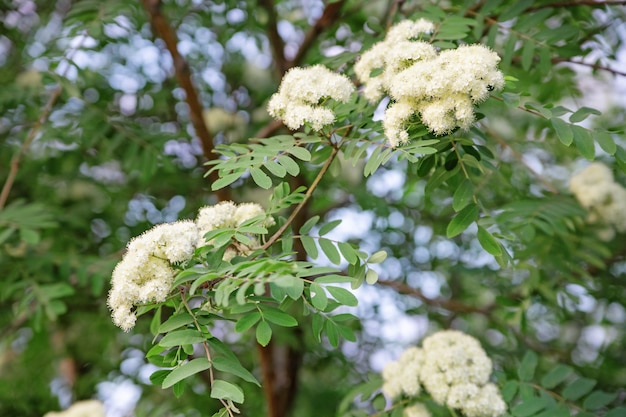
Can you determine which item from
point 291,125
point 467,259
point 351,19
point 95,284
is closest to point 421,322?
point 467,259

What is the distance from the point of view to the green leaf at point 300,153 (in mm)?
1296

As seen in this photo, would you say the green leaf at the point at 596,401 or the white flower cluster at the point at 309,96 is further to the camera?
the green leaf at the point at 596,401

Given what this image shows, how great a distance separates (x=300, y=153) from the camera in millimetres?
1312

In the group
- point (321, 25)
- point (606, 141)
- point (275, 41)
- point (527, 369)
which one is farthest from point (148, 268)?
point (275, 41)

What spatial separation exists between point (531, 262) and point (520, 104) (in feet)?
3.89

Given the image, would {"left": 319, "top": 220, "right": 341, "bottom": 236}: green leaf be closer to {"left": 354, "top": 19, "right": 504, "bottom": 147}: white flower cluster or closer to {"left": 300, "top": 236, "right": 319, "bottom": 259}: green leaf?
{"left": 300, "top": 236, "right": 319, "bottom": 259}: green leaf

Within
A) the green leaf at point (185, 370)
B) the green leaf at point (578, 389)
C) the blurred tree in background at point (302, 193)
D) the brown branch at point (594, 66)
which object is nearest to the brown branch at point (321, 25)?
the blurred tree in background at point (302, 193)

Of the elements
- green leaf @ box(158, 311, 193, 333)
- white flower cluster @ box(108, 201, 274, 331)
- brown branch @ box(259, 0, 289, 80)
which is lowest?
brown branch @ box(259, 0, 289, 80)

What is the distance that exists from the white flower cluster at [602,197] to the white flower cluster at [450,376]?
3.03 ft

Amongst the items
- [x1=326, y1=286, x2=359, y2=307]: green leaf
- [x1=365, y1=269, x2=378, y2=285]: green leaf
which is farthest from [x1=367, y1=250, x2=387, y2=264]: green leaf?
[x1=326, y1=286, x2=359, y2=307]: green leaf

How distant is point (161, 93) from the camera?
9.44 feet

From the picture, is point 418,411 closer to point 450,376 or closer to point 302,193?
point 450,376

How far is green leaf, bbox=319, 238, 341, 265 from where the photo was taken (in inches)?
51.4

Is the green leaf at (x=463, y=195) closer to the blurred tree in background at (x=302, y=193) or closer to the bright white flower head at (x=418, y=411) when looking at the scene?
the blurred tree in background at (x=302, y=193)
